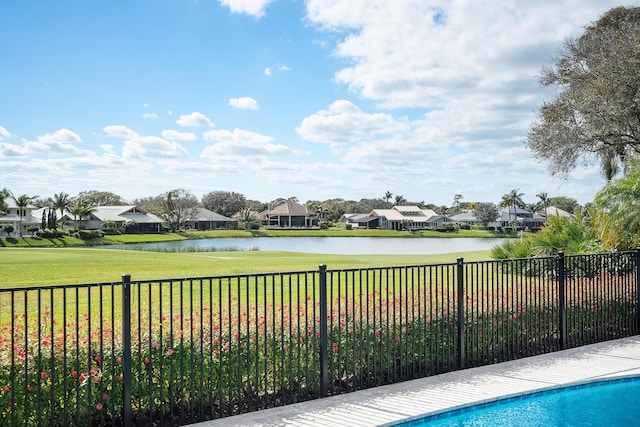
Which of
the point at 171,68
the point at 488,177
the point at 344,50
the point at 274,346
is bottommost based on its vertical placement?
the point at 274,346

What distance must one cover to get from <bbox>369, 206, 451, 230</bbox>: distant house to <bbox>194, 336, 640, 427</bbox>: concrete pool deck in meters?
91.4

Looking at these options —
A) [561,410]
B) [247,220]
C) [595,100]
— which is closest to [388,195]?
[247,220]

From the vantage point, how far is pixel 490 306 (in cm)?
743

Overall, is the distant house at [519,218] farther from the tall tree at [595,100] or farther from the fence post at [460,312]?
the fence post at [460,312]

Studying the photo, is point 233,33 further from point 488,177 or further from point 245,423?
point 488,177

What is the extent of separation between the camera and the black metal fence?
4.46m

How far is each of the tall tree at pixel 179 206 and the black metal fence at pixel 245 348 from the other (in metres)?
77.1

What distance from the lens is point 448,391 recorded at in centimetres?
589

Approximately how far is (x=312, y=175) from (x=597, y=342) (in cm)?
5693

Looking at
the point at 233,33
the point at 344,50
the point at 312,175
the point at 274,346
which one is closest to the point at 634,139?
the point at 344,50

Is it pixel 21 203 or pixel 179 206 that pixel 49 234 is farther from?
pixel 179 206

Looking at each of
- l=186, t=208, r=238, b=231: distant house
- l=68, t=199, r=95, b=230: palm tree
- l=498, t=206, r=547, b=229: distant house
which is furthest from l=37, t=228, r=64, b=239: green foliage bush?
l=498, t=206, r=547, b=229: distant house

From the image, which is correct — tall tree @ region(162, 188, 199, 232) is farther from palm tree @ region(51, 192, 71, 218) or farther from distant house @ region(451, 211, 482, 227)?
distant house @ region(451, 211, 482, 227)

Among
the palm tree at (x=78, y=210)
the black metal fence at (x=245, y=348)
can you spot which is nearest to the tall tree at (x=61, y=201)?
the palm tree at (x=78, y=210)
